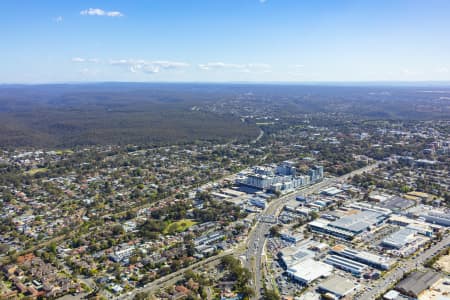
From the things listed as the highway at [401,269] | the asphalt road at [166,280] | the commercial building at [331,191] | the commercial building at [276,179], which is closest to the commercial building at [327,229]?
the highway at [401,269]

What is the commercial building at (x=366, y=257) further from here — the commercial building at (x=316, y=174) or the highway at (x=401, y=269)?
the commercial building at (x=316, y=174)

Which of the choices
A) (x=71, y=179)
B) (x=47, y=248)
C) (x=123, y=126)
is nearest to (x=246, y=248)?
(x=47, y=248)

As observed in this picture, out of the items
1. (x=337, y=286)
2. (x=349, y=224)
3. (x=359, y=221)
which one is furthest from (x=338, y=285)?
(x=359, y=221)

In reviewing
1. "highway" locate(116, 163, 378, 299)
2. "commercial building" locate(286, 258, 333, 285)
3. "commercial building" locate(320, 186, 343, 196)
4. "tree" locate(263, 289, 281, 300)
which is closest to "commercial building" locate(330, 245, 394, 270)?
"commercial building" locate(286, 258, 333, 285)

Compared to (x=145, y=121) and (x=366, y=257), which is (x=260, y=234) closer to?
(x=366, y=257)

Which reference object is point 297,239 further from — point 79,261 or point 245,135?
point 245,135

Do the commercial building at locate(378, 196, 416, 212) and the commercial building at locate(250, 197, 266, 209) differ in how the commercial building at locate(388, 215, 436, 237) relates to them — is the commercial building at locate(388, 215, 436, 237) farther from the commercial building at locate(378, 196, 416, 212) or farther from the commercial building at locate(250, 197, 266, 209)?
the commercial building at locate(250, 197, 266, 209)
